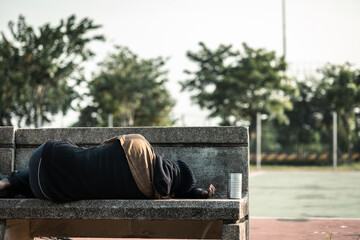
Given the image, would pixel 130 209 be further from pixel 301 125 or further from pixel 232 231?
pixel 301 125

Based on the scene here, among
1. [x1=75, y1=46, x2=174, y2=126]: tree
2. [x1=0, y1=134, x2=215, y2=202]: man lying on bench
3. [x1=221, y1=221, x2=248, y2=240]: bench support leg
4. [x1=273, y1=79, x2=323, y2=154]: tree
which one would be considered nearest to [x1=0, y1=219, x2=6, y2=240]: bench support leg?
[x1=0, y1=134, x2=215, y2=202]: man lying on bench

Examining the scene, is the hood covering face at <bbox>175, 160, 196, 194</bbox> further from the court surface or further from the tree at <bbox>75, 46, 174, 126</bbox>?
the tree at <bbox>75, 46, 174, 126</bbox>

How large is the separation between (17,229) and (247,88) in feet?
120

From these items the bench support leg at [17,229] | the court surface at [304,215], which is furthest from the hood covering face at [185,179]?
the court surface at [304,215]

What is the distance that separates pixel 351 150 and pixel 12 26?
21117 millimetres

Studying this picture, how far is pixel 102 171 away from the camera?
3520mm

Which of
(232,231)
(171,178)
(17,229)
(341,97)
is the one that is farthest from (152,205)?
(341,97)

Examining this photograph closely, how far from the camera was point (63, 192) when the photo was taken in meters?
3.54

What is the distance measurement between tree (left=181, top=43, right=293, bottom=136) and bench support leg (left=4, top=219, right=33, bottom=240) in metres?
35.5

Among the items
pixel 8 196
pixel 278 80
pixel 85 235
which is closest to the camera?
pixel 8 196

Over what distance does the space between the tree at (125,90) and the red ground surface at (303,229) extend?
27688 mm

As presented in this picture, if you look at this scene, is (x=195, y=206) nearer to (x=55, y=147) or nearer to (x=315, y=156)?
(x=55, y=147)

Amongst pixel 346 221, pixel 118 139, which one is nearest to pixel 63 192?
pixel 118 139

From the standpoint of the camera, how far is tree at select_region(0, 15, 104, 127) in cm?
2208
